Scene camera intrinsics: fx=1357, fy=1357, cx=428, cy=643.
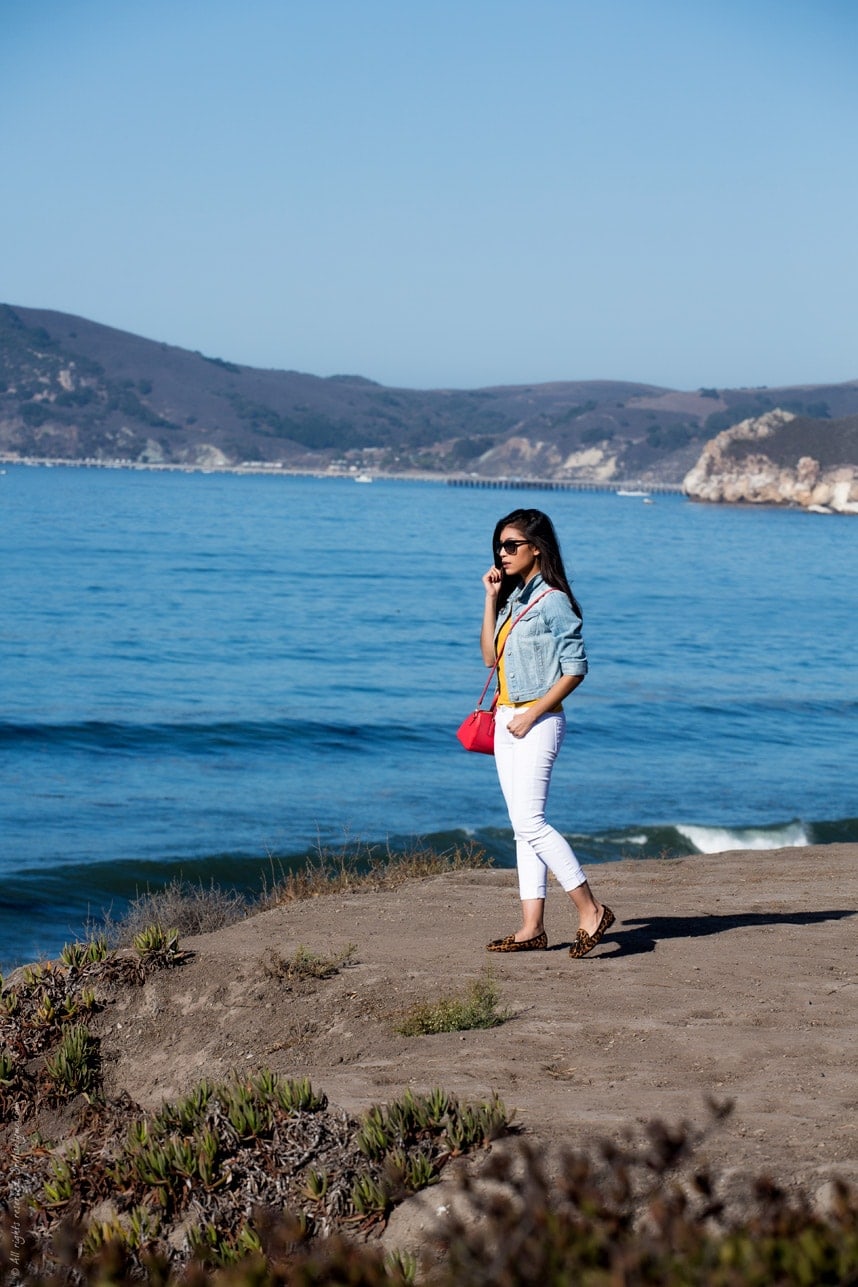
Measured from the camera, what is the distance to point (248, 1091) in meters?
4.27

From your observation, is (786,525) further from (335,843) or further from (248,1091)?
(248,1091)

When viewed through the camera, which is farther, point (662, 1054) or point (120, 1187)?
point (662, 1054)

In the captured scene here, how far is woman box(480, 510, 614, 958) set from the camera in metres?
6.31

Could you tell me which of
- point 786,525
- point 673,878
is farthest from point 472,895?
point 786,525

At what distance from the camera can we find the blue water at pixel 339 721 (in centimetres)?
1509

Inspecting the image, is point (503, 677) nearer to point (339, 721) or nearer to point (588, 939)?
Result: point (588, 939)

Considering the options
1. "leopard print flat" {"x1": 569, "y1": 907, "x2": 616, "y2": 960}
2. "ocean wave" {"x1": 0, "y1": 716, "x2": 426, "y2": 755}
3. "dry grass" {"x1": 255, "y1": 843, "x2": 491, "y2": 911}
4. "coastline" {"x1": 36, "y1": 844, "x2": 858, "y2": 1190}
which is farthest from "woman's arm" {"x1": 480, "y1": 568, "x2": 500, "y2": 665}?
"ocean wave" {"x1": 0, "y1": 716, "x2": 426, "y2": 755}

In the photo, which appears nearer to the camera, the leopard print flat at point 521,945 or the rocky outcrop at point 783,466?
the leopard print flat at point 521,945

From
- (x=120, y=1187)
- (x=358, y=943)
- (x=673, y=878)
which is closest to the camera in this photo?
(x=120, y=1187)

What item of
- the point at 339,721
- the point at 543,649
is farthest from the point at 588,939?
the point at 339,721

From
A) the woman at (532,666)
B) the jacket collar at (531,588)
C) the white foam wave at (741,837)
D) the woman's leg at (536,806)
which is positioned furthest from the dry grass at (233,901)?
the white foam wave at (741,837)

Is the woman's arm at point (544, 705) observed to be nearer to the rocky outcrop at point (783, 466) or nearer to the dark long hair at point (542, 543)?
the dark long hair at point (542, 543)

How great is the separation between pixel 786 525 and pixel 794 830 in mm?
110316

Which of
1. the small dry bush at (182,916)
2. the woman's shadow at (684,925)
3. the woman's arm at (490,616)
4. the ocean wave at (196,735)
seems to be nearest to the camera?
the woman's arm at (490,616)
